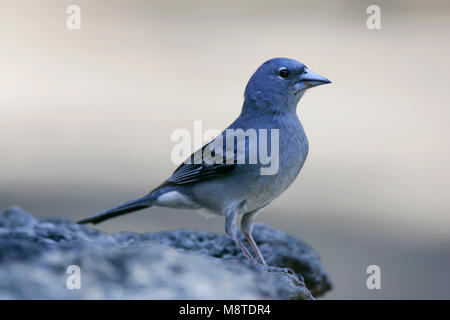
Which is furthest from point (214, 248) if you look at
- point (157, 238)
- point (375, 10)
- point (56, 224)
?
point (375, 10)

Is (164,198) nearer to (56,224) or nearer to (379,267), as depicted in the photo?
(56,224)

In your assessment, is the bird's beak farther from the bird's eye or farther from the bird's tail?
the bird's tail

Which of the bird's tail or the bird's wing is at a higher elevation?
the bird's wing

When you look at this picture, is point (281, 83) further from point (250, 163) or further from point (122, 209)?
point (122, 209)

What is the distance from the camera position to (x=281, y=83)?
171 inches

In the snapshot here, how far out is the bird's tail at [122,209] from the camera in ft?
13.8

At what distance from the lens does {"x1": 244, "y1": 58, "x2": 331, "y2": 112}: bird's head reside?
4.32 m

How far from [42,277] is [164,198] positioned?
1.61m

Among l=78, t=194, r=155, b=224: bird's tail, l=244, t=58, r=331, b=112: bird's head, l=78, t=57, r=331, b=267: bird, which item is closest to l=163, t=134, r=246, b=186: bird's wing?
l=78, t=57, r=331, b=267: bird

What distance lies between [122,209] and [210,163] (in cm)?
68

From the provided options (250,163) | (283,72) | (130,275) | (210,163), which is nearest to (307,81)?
(283,72)

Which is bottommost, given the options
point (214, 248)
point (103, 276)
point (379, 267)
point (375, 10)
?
point (379, 267)
